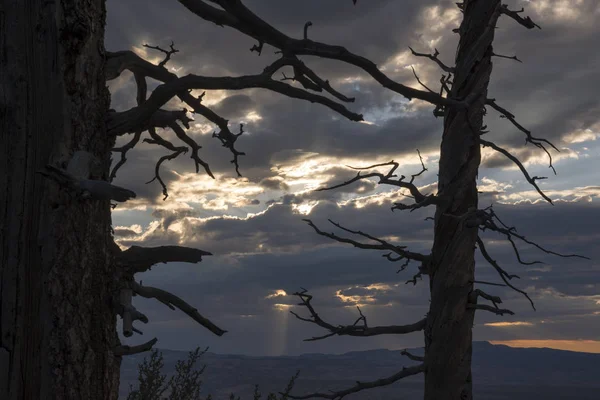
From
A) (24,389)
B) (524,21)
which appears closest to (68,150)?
(24,389)

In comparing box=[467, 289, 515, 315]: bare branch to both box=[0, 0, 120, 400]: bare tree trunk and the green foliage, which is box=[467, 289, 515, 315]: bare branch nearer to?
box=[0, 0, 120, 400]: bare tree trunk

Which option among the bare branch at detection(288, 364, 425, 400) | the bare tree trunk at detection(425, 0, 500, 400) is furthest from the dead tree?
the bare branch at detection(288, 364, 425, 400)

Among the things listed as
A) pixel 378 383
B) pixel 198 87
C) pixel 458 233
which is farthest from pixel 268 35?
pixel 378 383

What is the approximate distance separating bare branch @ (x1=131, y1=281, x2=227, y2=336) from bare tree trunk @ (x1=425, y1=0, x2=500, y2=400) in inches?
80.8

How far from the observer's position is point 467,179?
5.42 meters

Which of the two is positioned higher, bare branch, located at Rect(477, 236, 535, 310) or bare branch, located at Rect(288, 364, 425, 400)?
bare branch, located at Rect(477, 236, 535, 310)

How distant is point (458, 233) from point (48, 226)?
3397mm

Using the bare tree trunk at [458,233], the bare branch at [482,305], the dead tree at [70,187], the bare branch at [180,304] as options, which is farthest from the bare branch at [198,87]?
the bare branch at [482,305]

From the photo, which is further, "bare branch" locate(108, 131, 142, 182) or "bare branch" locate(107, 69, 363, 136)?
"bare branch" locate(108, 131, 142, 182)

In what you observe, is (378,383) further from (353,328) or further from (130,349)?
(130,349)

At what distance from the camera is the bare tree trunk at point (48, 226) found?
323 centimetres

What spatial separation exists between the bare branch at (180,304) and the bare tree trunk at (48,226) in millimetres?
611

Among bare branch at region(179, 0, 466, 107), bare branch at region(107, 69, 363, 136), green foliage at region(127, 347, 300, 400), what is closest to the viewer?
bare branch at region(179, 0, 466, 107)

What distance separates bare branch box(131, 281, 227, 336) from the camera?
4.20 meters
